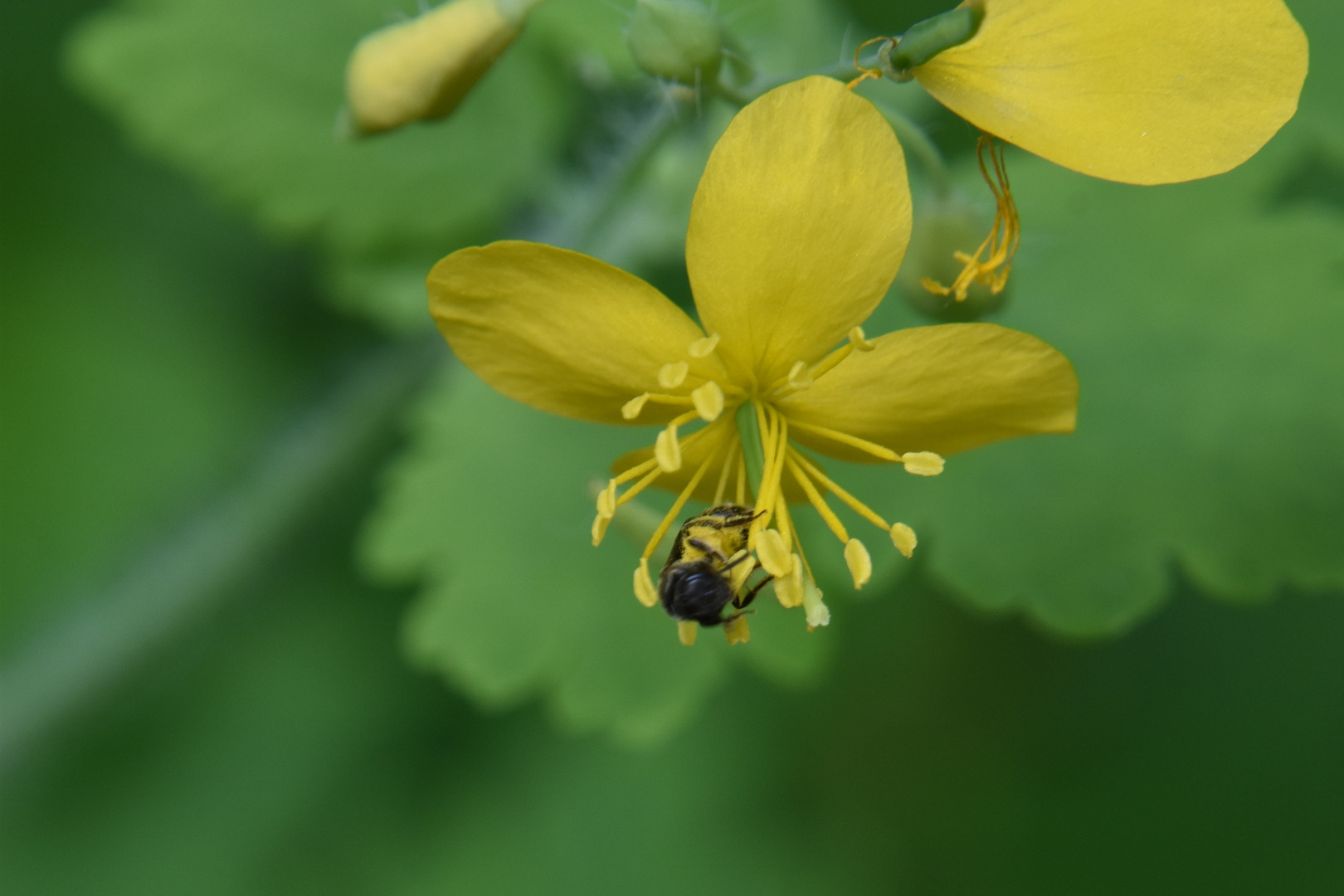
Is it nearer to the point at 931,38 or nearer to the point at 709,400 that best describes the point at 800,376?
the point at 709,400

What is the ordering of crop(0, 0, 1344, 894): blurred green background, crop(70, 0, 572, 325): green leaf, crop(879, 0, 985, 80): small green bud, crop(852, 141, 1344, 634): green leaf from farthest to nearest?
crop(70, 0, 572, 325): green leaf, crop(0, 0, 1344, 894): blurred green background, crop(852, 141, 1344, 634): green leaf, crop(879, 0, 985, 80): small green bud

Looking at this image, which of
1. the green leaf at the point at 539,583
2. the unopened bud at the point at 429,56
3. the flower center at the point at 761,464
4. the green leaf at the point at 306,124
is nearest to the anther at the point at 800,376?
the flower center at the point at 761,464

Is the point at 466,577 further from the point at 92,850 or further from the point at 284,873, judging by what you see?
the point at 92,850

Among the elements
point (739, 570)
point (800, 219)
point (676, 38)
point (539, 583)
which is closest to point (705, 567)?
point (739, 570)

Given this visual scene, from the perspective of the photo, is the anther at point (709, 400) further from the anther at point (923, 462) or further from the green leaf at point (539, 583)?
the green leaf at point (539, 583)

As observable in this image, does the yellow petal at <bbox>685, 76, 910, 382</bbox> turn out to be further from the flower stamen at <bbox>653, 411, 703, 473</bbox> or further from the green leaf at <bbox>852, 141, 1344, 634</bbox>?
the green leaf at <bbox>852, 141, 1344, 634</bbox>

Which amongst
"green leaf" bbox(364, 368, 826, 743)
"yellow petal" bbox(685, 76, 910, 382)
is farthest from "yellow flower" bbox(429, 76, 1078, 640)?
"green leaf" bbox(364, 368, 826, 743)
